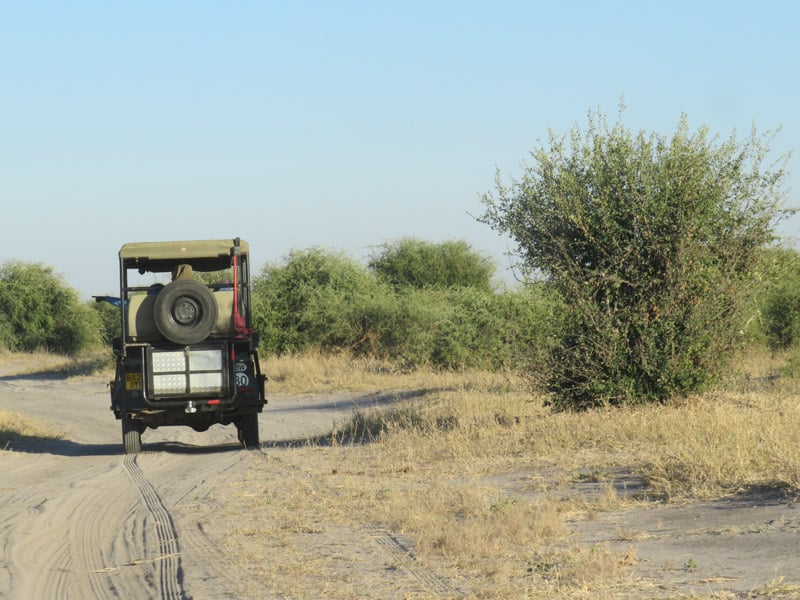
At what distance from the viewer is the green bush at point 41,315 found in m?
45.0

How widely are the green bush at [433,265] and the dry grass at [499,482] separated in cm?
2352

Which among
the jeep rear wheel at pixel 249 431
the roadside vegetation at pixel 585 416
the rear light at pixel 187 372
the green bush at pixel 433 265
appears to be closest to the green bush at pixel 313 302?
the green bush at pixel 433 265

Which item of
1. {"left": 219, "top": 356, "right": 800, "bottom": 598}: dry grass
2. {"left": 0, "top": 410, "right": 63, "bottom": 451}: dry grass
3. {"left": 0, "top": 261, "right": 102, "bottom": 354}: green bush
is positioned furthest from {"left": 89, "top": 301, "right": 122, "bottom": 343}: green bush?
{"left": 219, "top": 356, "right": 800, "bottom": 598}: dry grass

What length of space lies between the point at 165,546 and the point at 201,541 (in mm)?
271

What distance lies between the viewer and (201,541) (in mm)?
7820

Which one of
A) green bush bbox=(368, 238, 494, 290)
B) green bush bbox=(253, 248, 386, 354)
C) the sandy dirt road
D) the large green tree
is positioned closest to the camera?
the sandy dirt road

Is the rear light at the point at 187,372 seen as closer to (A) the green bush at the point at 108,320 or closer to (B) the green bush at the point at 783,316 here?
(B) the green bush at the point at 783,316

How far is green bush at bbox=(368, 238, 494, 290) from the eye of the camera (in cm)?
3984

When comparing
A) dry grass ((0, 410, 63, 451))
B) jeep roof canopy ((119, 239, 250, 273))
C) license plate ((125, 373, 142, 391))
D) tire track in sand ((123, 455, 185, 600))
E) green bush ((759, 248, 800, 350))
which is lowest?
tire track in sand ((123, 455, 185, 600))

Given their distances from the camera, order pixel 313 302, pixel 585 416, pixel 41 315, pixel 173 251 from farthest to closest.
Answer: pixel 41 315, pixel 313 302, pixel 173 251, pixel 585 416

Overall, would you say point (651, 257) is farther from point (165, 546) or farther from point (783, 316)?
point (783, 316)

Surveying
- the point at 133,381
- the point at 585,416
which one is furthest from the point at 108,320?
the point at 585,416

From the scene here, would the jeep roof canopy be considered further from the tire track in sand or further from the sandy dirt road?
the tire track in sand

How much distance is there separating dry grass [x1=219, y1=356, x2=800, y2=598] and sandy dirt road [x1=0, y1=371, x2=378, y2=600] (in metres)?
0.44
